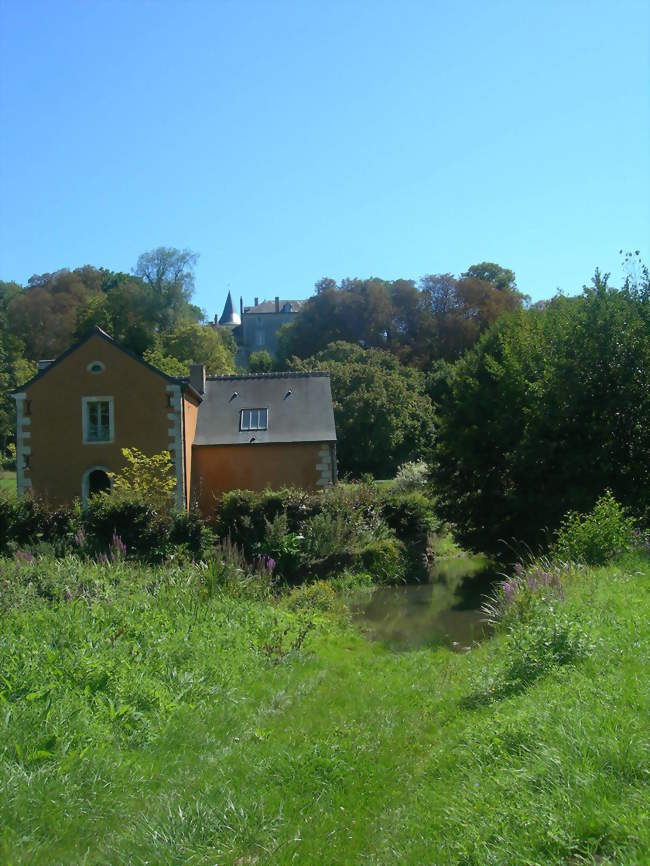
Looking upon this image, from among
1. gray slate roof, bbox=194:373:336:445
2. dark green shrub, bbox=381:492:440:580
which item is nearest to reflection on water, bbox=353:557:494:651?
dark green shrub, bbox=381:492:440:580

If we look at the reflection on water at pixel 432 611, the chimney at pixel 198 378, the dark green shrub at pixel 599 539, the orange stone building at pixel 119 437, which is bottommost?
the reflection on water at pixel 432 611

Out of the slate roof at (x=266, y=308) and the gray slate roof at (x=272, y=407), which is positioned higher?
the slate roof at (x=266, y=308)

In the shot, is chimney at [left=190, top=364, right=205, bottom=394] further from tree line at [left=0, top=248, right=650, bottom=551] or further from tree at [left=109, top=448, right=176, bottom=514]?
tree line at [left=0, top=248, right=650, bottom=551]

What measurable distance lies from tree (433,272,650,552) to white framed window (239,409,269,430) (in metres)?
8.42

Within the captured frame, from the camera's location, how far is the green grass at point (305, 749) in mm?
4262

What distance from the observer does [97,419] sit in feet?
91.2

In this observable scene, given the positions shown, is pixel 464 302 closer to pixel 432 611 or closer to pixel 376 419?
pixel 376 419

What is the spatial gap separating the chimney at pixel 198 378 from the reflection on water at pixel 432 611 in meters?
13.3

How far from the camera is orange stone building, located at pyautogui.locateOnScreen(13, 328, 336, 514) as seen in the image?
90.1 feet

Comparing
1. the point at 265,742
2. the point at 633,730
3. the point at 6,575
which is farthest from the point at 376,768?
the point at 6,575

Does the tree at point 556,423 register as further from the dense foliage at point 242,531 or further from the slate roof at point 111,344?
the slate roof at point 111,344

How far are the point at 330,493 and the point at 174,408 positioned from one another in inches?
347

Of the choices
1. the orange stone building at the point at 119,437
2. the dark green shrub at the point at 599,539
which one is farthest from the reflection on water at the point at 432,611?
the orange stone building at the point at 119,437

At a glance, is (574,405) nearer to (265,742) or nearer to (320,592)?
(320,592)
